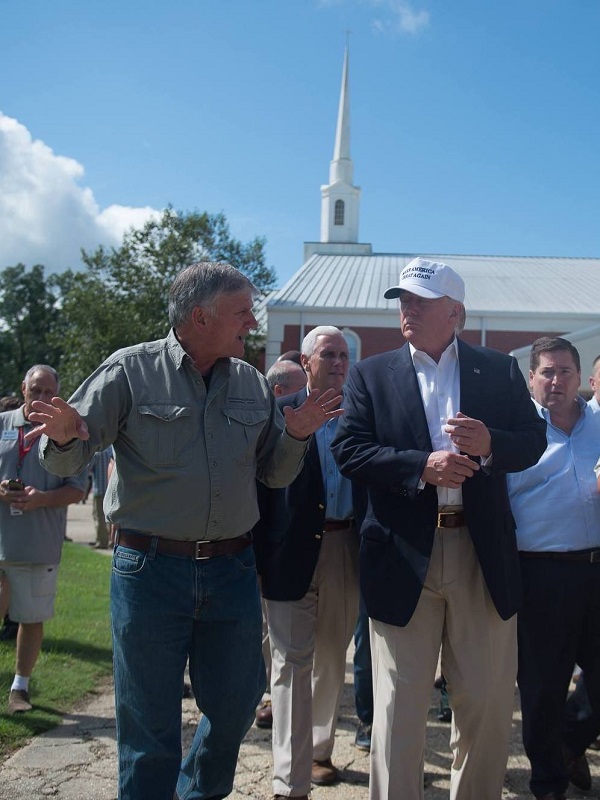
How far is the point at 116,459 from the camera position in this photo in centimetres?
315

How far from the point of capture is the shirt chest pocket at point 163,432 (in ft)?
10.1

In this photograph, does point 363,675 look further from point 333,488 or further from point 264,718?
point 333,488

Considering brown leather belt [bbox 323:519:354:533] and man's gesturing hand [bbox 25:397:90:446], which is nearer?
man's gesturing hand [bbox 25:397:90:446]

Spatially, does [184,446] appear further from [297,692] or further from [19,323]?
[19,323]

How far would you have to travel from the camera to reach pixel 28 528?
17.6 feet

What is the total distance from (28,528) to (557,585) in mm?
3478

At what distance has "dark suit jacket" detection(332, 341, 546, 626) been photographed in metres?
3.29

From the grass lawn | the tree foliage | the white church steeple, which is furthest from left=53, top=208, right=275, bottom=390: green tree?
the grass lawn

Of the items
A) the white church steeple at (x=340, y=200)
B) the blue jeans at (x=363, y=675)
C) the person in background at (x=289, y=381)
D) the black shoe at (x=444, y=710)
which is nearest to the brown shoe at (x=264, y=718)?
the blue jeans at (x=363, y=675)

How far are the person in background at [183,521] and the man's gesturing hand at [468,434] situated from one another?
510 mm

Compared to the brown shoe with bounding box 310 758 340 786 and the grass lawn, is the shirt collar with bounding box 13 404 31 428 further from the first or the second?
the brown shoe with bounding box 310 758 340 786

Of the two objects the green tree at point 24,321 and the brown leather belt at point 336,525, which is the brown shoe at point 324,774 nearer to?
the brown leather belt at point 336,525

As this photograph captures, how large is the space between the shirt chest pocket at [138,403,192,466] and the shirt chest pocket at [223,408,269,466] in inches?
7.5

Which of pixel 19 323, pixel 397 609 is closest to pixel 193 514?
pixel 397 609
